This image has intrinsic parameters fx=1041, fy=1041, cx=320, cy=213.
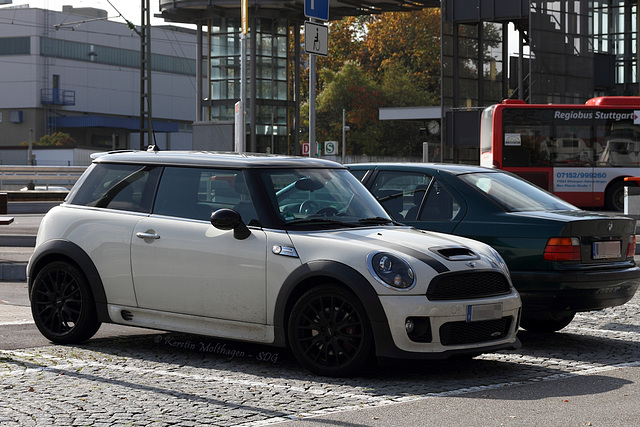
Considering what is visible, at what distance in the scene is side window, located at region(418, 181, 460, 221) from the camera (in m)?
9.09

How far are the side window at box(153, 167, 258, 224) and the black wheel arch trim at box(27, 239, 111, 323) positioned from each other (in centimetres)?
71

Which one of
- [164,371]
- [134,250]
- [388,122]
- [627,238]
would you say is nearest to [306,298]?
[164,371]

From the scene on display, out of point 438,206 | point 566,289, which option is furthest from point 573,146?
point 566,289

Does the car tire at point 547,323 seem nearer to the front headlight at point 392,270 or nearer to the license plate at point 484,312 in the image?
the license plate at point 484,312

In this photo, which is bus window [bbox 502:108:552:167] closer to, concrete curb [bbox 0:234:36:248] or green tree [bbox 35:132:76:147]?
concrete curb [bbox 0:234:36:248]

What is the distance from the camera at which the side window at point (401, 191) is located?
9352 millimetres

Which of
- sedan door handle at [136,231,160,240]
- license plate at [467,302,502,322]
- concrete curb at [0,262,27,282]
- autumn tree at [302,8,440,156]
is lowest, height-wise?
concrete curb at [0,262,27,282]

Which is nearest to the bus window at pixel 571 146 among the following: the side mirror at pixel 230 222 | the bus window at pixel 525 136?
the bus window at pixel 525 136

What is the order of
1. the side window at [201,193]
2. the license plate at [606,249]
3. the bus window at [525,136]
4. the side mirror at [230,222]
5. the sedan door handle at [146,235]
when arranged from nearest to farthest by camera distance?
the side mirror at [230,222], the side window at [201,193], the sedan door handle at [146,235], the license plate at [606,249], the bus window at [525,136]

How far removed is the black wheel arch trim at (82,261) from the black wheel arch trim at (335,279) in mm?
1665

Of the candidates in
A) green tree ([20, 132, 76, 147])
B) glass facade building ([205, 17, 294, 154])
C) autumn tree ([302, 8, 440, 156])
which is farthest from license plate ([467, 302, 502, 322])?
green tree ([20, 132, 76, 147])

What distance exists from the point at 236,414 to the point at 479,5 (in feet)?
128

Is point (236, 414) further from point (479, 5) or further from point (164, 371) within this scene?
point (479, 5)

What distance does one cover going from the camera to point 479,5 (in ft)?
141
